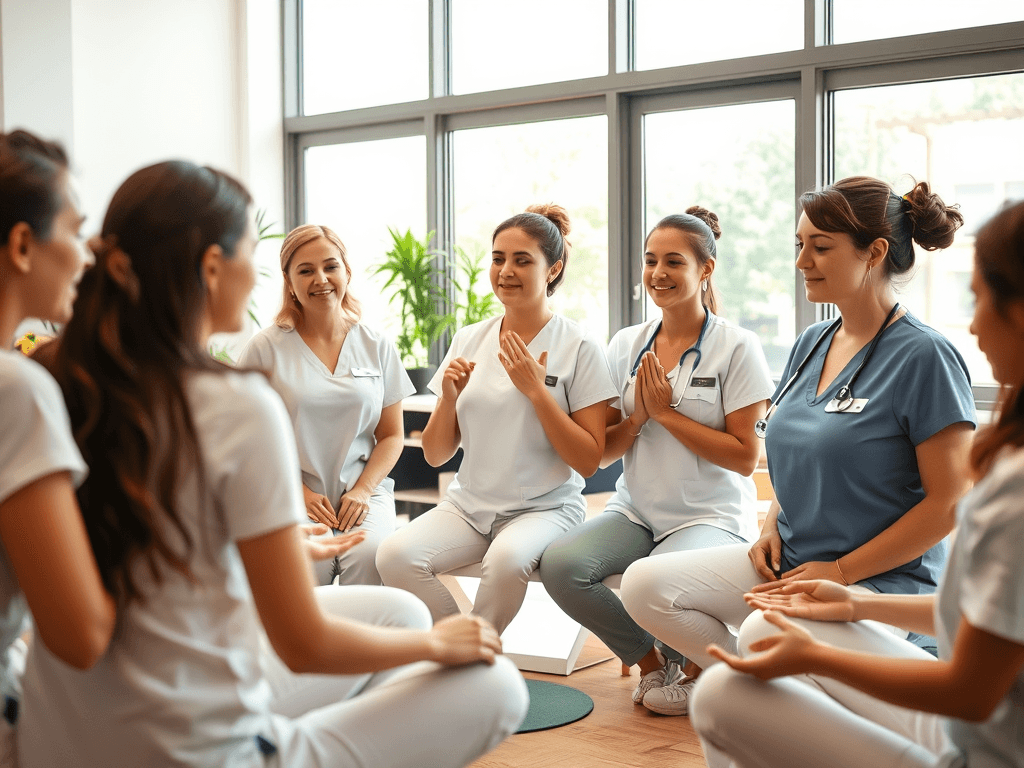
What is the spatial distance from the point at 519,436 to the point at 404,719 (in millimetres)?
1537

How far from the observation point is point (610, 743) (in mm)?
2420

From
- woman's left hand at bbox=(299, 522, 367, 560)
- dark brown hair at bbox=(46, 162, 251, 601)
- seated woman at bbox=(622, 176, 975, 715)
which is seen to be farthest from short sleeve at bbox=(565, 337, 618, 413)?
dark brown hair at bbox=(46, 162, 251, 601)

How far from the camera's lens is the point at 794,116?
14.0ft

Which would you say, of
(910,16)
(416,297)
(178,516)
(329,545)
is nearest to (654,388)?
(329,545)

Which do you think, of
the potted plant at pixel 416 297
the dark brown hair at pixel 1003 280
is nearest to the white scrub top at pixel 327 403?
the potted plant at pixel 416 297

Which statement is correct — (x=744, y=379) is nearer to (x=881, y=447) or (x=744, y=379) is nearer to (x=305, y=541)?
(x=881, y=447)

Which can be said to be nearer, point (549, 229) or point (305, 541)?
point (305, 541)

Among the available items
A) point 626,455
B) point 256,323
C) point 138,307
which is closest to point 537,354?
point 626,455

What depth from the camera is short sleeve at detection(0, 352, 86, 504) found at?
1.02m

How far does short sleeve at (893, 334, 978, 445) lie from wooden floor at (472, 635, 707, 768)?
0.88 meters

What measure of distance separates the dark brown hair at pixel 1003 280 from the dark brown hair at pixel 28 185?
105 centimetres

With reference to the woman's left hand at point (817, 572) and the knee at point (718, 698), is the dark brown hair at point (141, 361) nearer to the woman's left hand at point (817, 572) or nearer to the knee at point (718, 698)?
the knee at point (718, 698)

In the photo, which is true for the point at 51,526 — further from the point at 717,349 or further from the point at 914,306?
the point at 914,306

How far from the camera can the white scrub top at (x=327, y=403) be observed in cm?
286
